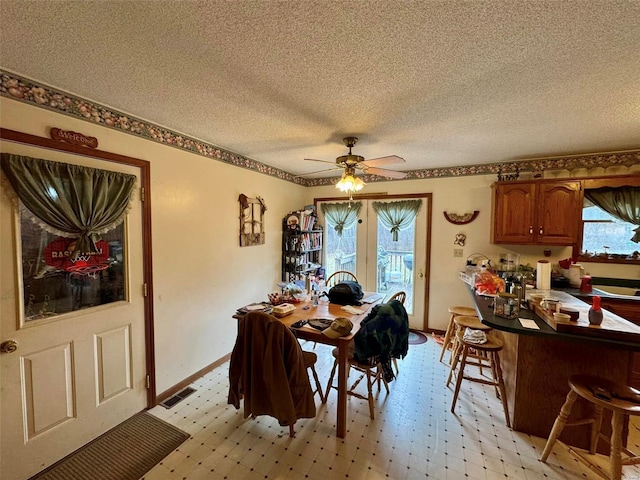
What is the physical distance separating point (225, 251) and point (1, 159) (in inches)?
71.7

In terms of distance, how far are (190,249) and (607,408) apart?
327 centimetres

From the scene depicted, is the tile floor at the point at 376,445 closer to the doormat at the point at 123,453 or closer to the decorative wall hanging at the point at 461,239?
the doormat at the point at 123,453

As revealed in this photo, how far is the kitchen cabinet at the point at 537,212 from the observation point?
2.96m

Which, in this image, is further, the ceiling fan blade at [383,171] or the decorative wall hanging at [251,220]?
the decorative wall hanging at [251,220]

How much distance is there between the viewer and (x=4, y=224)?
4.96 ft

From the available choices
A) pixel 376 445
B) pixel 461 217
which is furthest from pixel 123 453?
pixel 461 217

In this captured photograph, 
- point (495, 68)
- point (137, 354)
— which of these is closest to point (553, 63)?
point (495, 68)

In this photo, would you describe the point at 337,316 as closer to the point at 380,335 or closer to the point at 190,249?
the point at 380,335

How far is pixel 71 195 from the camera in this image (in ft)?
5.75

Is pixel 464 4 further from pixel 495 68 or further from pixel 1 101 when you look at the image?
pixel 1 101

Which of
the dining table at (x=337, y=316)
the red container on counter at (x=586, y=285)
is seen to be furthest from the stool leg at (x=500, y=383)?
the red container on counter at (x=586, y=285)

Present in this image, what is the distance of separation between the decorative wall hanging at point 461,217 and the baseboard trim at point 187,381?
349cm

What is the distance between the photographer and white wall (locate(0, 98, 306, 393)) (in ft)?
7.37

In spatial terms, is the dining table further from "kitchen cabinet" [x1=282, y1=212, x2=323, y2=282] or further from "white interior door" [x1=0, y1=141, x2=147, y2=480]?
"kitchen cabinet" [x1=282, y1=212, x2=323, y2=282]
